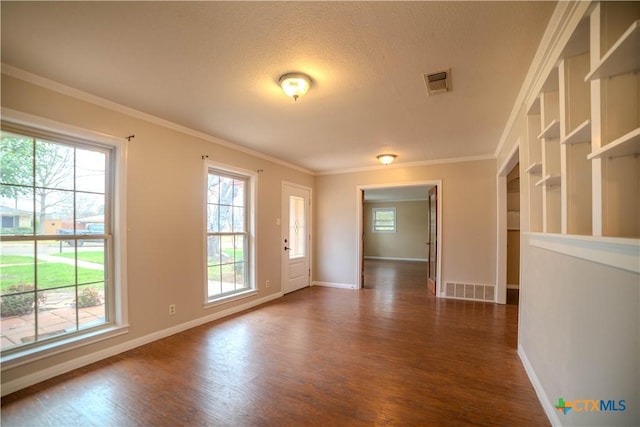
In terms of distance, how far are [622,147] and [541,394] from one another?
186cm

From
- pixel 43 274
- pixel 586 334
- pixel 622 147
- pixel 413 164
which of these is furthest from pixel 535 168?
pixel 43 274

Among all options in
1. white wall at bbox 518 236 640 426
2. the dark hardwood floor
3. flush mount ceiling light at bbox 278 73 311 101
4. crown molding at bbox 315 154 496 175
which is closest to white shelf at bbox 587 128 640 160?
white wall at bbox 518 236 640 426

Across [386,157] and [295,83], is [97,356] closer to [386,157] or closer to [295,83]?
[295,83]

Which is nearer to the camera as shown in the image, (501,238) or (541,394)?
(541,394)

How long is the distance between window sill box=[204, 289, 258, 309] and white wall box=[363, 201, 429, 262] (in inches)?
299

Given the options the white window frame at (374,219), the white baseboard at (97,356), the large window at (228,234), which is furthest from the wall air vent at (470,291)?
the white window frame at (374,219)

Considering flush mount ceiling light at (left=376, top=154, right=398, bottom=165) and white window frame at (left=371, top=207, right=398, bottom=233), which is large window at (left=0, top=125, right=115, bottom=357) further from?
white window frame at (left=371, top=207, right=398, bottom=233)

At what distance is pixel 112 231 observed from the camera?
2.84 meters

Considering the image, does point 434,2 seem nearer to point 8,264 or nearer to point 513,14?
point 513,14

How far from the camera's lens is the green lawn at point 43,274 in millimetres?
2227

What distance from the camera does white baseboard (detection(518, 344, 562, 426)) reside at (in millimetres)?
1776

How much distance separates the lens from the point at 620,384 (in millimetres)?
1155

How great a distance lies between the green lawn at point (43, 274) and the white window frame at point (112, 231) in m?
0.20

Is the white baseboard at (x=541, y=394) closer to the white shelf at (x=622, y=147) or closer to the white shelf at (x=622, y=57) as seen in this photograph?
the white shelf at (x=622, y=147)
